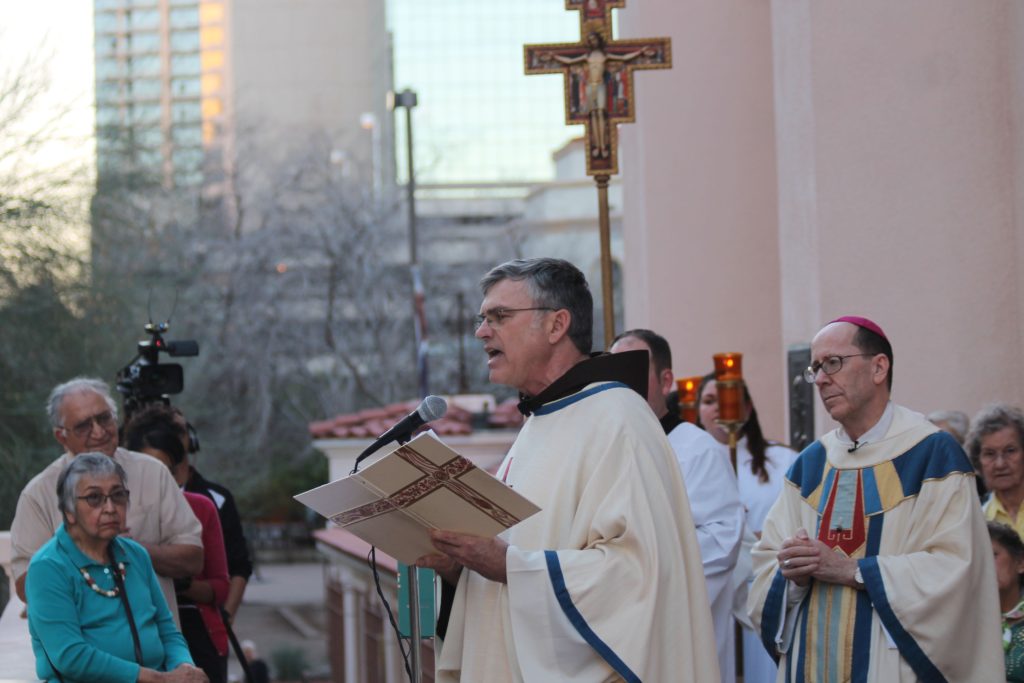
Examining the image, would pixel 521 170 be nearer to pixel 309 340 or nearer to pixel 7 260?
pixel 309 340

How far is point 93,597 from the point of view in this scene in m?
5.65

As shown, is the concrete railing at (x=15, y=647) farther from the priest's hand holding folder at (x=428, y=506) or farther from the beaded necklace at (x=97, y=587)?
the priest's hand holding folder at (x=428, y=506)

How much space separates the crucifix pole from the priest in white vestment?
93.5 inches

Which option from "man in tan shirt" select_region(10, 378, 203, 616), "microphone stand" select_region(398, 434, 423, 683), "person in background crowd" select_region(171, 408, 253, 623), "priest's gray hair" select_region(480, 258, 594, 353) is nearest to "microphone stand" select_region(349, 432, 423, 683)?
"microphone stand" select_region(398, 434, 423, 683)

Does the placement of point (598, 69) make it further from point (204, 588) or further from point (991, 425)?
point (204, 588)

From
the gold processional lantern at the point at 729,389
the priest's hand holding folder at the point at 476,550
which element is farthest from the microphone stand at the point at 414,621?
the gold processional lantern at the point at 729,389

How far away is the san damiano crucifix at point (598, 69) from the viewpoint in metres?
8.32

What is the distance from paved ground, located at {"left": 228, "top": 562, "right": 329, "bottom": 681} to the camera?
25.0 m

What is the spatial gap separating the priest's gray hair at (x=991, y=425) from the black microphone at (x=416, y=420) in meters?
2.61

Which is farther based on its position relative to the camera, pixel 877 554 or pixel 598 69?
pixel 598 69

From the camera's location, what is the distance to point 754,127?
1206cm

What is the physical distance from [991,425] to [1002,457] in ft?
0.43

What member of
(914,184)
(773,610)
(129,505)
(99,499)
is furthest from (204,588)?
(914,184)

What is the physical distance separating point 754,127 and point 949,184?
171 inches
